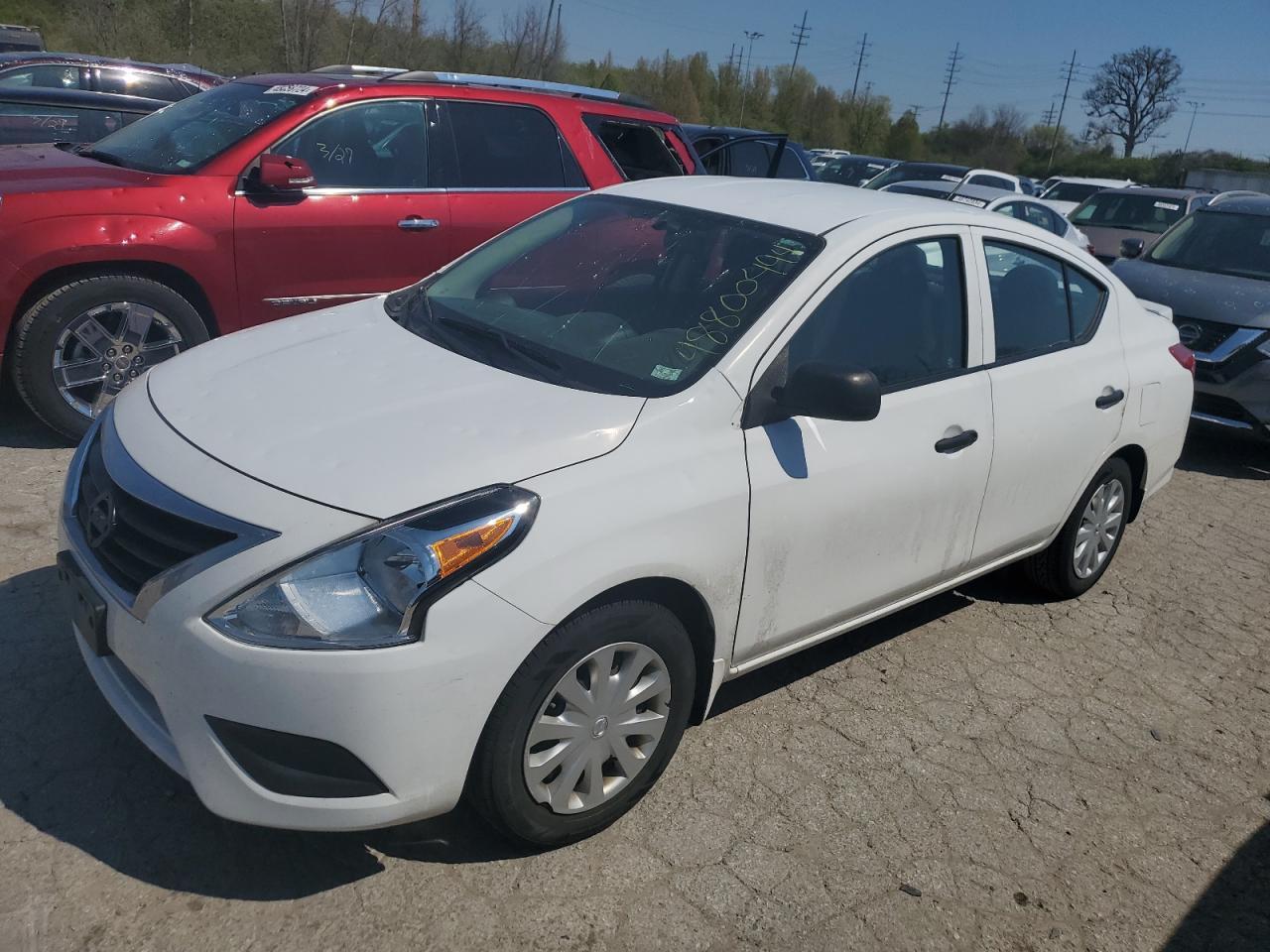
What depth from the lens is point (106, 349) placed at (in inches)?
203

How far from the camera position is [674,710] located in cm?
296

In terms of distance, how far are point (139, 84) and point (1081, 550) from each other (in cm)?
971

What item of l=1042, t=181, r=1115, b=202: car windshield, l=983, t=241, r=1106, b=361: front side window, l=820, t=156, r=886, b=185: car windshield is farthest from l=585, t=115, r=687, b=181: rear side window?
l=1042, t=181, r=1115, b=202: car windshield

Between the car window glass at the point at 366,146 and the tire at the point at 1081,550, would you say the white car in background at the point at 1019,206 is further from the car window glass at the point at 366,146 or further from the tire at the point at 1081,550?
the tire at the point at 1081,550

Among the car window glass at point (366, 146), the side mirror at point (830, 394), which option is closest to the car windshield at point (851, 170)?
the car window glass at point (366, 146)

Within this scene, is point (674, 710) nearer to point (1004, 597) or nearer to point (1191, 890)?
point (1191, 890)

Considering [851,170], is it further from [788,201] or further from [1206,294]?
[788,201]

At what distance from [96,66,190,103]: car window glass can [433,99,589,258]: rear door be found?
5226 millimetres

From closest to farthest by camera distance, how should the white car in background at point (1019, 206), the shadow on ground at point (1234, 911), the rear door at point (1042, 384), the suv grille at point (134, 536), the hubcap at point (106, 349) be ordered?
the suv grille at point (134, 536)
the shadow on ground at point (1234, 911)
the rear door at point (1042, 384)
the hubcap at point (106, 349)
the white car in background at point (1019, 206)

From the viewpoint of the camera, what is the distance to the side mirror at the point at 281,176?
5316 millimetres

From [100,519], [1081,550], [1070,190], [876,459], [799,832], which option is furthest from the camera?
[1070,190]

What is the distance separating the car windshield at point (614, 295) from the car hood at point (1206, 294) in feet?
16.2

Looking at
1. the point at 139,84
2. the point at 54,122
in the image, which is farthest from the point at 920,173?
the point at 54,122

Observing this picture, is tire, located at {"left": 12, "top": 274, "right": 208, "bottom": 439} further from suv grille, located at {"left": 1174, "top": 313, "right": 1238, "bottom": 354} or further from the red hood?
suv grille, located at {"left": 1174, "top": 313, "right": 1238, "bottom": 354}
